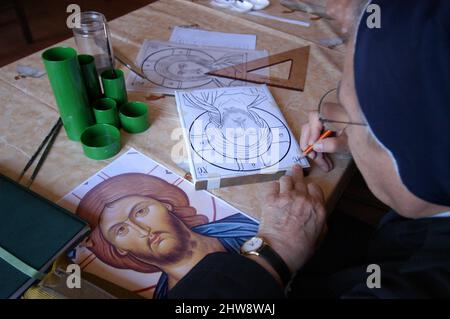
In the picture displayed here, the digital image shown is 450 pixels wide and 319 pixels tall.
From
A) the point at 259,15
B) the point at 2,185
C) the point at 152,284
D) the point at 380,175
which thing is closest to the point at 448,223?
the point at 380,175

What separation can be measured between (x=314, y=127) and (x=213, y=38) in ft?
1.99

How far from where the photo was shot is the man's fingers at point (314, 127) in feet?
2.76

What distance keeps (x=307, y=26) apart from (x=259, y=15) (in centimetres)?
20

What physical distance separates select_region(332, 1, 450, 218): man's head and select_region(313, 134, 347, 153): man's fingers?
0.14m

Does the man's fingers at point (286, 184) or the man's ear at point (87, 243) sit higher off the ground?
the man's fingers at point (286, 184)

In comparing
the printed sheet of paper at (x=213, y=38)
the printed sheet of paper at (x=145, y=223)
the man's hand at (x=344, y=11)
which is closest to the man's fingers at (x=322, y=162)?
the printed sheet of paper at (x=145, y=223)

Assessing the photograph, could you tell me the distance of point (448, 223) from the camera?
661 mm

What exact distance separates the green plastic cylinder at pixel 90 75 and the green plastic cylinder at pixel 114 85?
0.7 inches

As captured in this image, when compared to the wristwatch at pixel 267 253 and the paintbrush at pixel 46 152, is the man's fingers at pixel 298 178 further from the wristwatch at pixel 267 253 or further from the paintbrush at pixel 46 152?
the paintbrush at pixel 46 152

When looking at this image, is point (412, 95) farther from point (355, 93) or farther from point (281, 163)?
point (281, 163)

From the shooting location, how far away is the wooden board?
108 centimetres

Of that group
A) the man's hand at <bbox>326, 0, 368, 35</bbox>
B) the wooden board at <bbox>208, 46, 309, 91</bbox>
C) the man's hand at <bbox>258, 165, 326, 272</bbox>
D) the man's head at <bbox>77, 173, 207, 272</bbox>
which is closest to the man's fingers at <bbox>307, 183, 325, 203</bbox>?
the man's hand at <bbox>258, 165, 326, 272</bbox>

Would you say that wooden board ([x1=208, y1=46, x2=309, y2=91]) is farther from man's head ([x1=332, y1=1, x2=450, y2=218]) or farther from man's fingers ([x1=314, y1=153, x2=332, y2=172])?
man's head ([x1=332, y1=1, x2=450, y2=218])

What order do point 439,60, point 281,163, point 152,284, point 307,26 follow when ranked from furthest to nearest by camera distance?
1. point 307,26
2. point 281,163
3. point 152,284
4. point 439,60
